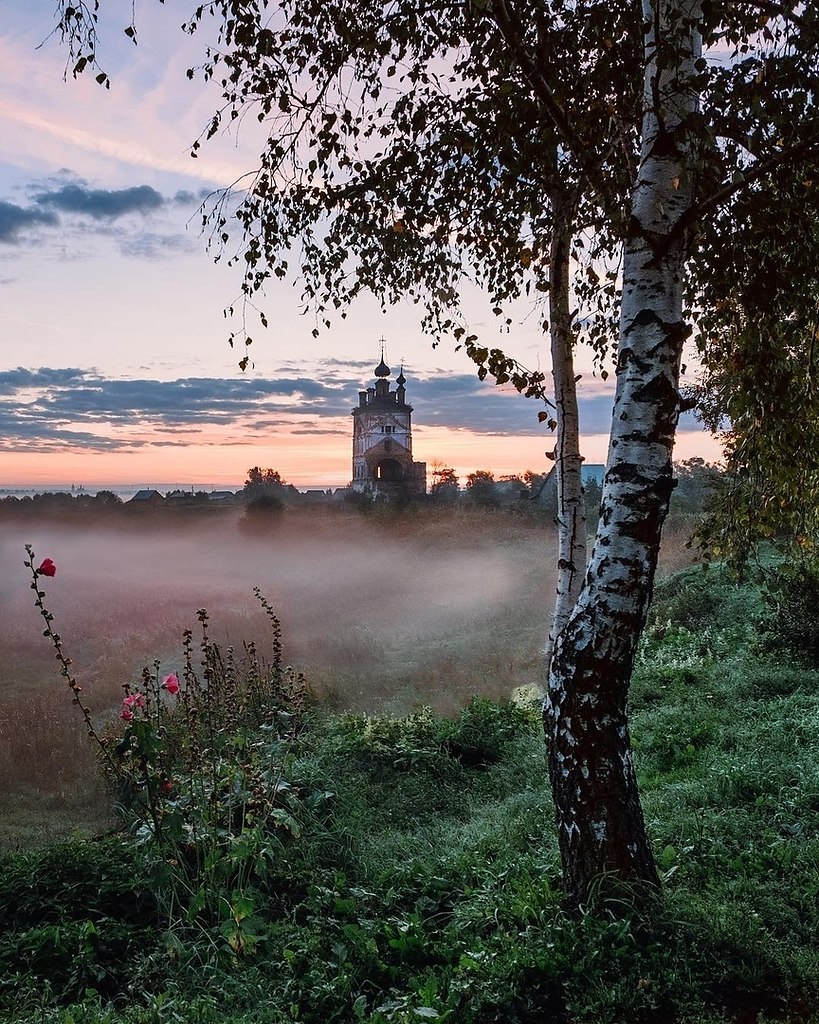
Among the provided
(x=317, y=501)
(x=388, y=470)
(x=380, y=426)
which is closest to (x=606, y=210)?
(x=317, y=501)

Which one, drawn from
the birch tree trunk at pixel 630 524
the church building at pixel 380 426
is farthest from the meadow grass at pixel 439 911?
the church building at pixel 380 426

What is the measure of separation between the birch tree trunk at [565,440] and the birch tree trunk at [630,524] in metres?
1.56

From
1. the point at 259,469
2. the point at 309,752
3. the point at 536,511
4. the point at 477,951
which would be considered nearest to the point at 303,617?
the point at 309,752

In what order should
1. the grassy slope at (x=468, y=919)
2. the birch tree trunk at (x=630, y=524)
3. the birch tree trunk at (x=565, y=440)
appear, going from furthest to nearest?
the birch tree trunk at (x=565, y=440), the birch tree trunk at (x=630, y=524), the grassy slope at (x=468, y=919)

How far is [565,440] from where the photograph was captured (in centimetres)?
563

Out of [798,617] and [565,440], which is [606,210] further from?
[798,617]

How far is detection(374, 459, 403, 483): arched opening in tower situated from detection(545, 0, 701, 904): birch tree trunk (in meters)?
48.6

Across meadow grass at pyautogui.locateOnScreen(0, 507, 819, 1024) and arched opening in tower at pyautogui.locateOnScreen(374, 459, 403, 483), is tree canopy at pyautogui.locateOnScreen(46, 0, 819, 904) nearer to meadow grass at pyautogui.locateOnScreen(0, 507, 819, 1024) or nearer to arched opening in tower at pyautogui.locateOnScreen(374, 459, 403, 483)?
meadow grass at pyautogui.locateOnScreen(0, 507, 819, 1024)

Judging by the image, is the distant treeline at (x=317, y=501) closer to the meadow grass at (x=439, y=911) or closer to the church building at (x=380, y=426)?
the meadow grass at (x=439, y=911)

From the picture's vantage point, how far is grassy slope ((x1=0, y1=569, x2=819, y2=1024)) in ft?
10.8

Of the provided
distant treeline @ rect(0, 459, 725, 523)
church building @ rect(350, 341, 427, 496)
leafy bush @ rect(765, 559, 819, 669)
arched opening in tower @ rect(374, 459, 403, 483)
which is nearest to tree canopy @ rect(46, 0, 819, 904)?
leafy bush @ rect(765, 559, 819, 669)

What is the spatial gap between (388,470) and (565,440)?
5412 centimetres

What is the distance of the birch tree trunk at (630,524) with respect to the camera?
3.87 m

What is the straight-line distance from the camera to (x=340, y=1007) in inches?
133
